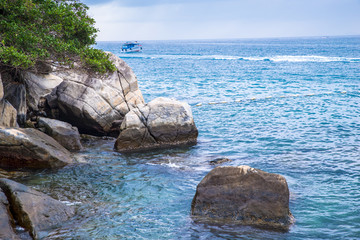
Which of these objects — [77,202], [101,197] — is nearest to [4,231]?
[77,202]

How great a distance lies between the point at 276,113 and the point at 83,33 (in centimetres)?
1475

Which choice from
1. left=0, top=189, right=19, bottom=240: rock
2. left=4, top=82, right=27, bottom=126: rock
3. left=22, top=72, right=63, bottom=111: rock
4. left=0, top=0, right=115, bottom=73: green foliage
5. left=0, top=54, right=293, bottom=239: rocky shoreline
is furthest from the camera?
left=22, top=72, right=63, bottom=111: rock

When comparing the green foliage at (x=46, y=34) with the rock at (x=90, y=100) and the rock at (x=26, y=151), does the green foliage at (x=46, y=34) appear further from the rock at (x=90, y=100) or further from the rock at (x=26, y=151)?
the rock at (x=26, y=151)

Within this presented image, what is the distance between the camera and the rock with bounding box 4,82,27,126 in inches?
770

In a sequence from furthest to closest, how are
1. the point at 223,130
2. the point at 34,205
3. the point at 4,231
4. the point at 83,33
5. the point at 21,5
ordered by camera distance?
the point at 223,130 → the point at 83,33 → the point at 21,5 → the point at 34,205 → the point at 4,231

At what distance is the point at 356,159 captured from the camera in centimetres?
1744

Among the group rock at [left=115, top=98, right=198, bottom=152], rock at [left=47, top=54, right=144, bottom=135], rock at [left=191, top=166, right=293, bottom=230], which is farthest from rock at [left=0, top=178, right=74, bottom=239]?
rock at [left=47, top=54, right=144, bottom=135]

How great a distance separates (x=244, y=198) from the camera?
1153cm

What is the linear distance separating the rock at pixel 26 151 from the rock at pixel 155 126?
3.81 metres

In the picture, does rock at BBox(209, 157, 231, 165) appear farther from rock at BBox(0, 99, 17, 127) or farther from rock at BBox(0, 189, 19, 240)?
rock at BBox(0, 189, 19, 240)

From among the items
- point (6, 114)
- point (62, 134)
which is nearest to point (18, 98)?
point (6, 114)

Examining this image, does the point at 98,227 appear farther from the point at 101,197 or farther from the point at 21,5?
the point at 21,5

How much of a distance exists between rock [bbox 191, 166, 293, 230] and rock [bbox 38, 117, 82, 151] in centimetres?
880

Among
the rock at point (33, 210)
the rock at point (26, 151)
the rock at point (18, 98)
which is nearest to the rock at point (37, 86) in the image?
the rock at point (18, 98)
